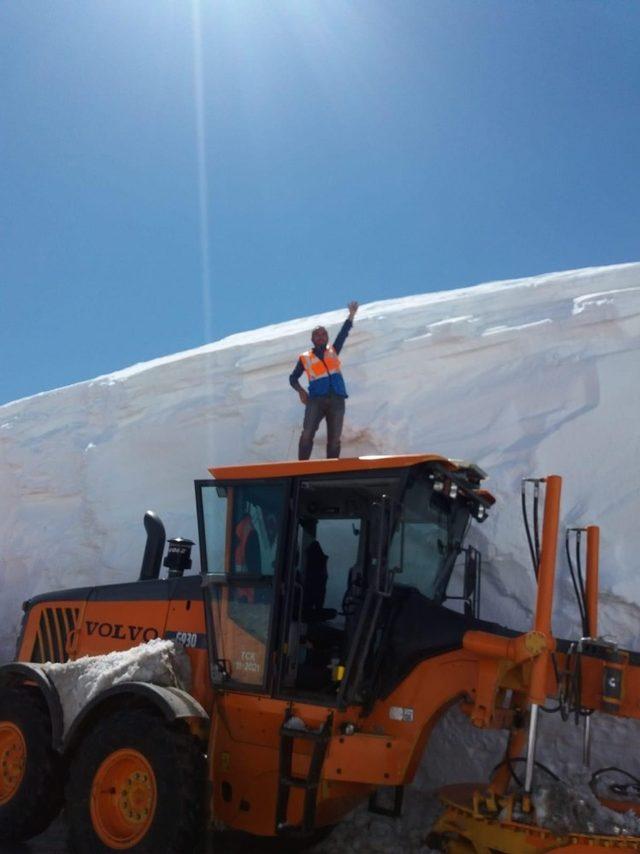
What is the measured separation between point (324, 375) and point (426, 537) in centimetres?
327

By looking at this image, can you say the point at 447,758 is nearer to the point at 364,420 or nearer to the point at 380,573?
the point at 380,573

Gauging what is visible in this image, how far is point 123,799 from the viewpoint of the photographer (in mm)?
5387

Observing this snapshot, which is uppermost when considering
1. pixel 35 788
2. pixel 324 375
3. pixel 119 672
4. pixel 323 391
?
pixel 324 375

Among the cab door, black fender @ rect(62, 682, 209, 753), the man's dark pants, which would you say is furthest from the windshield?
the man's dark pants

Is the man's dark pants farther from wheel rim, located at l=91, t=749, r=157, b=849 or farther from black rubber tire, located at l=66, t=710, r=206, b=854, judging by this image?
wheel rim, located at l=91, t=749, r=157, b=849

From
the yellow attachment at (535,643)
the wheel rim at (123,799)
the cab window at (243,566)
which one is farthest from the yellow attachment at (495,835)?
the wheel rim at (123,799)

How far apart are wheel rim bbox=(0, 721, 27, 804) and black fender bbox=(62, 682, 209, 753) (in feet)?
1.75

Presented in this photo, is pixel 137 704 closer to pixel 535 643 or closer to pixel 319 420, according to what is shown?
pixel 535 643

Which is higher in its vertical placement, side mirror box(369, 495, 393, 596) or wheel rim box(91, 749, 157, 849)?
side mirror box(369, 495, 393, 596)

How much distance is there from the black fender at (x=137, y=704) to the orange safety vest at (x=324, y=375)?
146 inches

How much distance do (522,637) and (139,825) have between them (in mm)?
2535

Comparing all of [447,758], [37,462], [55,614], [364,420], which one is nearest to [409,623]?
[447,758]

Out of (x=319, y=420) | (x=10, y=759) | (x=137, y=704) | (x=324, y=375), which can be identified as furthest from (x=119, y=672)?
(x=324, y=375)

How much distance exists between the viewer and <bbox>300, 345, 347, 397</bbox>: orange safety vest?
8.65 m
